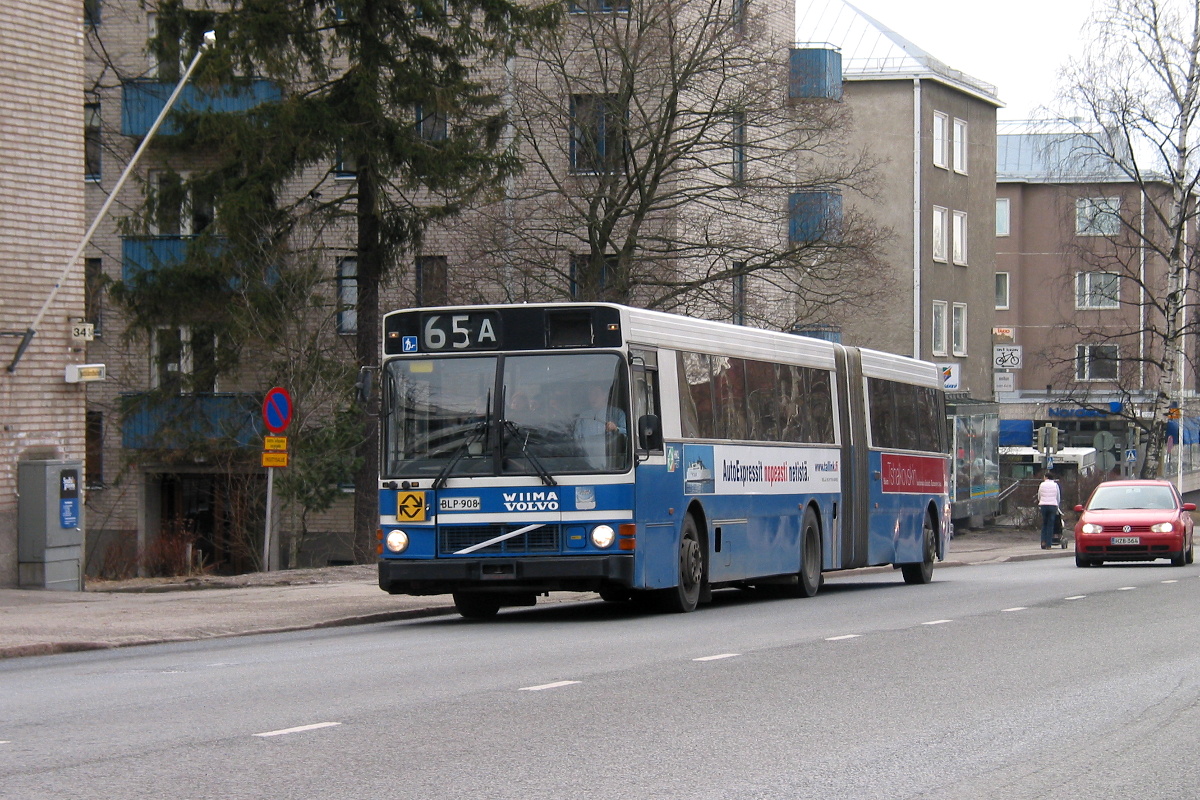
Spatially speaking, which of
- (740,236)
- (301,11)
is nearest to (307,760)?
(301,11)

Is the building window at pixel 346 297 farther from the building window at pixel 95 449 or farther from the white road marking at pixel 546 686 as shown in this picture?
the white road marking at pixel 546 686

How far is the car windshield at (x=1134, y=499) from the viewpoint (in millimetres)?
30016

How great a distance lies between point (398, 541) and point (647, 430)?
2662mm

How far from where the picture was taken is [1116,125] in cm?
4278

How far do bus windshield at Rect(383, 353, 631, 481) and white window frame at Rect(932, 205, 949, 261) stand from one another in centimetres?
4032

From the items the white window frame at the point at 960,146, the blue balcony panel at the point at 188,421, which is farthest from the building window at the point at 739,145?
the white window frame at the point at 960,146

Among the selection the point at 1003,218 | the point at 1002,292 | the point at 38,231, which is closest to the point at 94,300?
the point at 38,231

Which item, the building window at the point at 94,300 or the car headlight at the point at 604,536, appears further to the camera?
the building window at the point at 94,300

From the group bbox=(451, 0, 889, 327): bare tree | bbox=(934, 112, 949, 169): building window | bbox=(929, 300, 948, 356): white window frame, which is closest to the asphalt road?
bbox=(451, 0, 889, 327): bare tree

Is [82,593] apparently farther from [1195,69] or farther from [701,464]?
[1195,69]

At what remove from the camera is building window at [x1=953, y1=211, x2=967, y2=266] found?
56.3 meters

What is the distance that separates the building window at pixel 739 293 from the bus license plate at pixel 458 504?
1533cm

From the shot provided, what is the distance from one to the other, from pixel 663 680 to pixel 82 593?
1176 cm

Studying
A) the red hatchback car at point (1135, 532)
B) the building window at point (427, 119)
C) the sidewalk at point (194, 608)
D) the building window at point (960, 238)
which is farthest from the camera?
the building window at point (960, 238)
